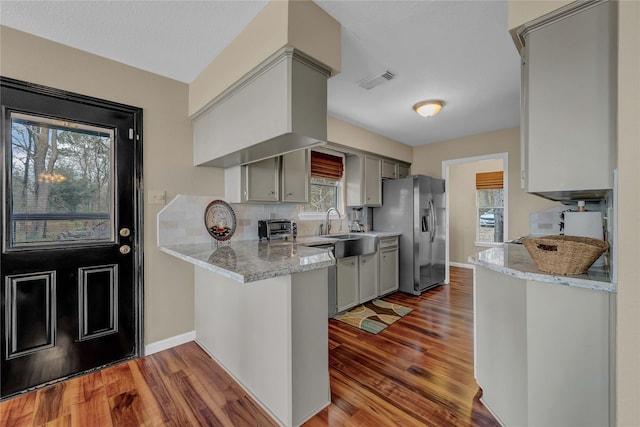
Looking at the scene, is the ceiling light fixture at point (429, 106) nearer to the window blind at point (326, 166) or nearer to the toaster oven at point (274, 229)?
the window blind at point (326, 166)

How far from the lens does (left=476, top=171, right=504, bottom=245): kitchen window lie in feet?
17.9

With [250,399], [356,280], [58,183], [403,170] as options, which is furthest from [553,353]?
[403,170]

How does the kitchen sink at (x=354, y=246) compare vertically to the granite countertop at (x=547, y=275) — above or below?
below

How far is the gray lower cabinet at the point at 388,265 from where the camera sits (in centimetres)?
380

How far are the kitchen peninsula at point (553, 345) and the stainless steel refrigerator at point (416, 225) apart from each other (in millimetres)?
2531

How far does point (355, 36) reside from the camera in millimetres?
1918

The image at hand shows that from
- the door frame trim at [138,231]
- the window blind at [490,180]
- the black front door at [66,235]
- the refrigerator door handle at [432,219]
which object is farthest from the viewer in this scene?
the window blind at [490,180]

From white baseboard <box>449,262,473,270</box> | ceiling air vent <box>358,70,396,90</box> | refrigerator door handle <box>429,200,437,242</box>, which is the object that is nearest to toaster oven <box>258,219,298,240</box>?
ceiling air vent <box>358,70,396,90</box>

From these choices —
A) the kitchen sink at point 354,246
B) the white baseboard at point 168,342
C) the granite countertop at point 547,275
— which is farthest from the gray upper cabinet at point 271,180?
the granite countertop at point 547,275

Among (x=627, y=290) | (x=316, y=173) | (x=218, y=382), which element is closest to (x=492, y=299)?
(x=627, y=290)

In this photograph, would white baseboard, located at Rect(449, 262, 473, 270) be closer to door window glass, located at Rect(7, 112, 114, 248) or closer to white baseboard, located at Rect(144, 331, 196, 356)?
white baseboard, located at Rect(144, 331, 196, 356)

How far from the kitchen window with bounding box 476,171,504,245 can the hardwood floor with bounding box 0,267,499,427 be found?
3.79 meters

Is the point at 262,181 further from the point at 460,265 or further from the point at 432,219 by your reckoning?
the point at 460,265

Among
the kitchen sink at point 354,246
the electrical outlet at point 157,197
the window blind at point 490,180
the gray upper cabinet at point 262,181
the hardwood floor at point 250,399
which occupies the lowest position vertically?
the hardwood floor at point 250,399
